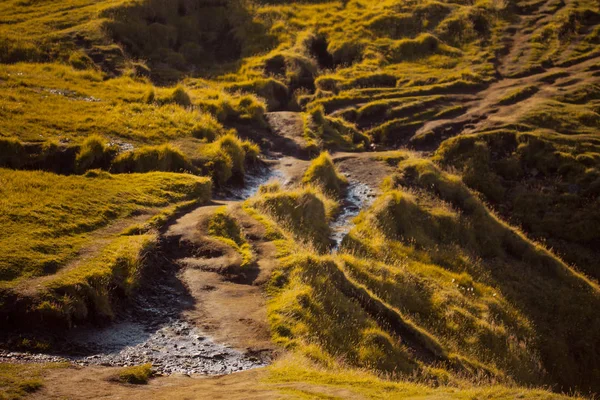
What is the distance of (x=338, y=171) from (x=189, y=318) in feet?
57.2

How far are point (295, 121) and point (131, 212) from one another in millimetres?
18920

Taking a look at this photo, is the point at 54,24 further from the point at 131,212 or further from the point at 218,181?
the point at 131,212

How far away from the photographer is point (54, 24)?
1597 inches

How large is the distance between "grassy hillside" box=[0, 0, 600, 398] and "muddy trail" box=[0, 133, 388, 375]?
0.49 m

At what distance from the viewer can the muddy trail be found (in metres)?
12.5

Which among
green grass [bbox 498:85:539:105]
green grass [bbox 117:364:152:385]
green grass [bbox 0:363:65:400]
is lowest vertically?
green grass [bbox 498:85:539:105]

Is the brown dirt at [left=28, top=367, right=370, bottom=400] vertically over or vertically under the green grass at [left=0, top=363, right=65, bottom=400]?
under

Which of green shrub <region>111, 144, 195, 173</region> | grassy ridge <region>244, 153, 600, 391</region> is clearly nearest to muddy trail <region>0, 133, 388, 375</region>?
grassy ridge <region>244, 153, 600, 391</region>

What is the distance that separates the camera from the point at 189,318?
47.4 feet

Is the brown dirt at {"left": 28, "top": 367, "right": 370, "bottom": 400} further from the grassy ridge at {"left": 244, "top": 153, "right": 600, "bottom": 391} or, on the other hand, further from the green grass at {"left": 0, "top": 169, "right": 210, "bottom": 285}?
the green grass at {"left": 0, "top": 169, "right": 210, "bottom": 285}

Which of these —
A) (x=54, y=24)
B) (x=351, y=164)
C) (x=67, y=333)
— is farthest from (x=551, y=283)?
(x=54, y=24)

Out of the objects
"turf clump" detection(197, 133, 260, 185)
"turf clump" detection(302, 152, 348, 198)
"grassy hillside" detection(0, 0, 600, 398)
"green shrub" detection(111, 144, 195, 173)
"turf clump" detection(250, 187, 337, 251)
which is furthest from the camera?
"turf clump" detection(302, 152, 348, 198)

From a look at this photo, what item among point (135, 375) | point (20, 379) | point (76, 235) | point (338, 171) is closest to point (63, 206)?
point (76, 235)

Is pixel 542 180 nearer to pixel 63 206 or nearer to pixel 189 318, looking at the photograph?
pixel 189 318
